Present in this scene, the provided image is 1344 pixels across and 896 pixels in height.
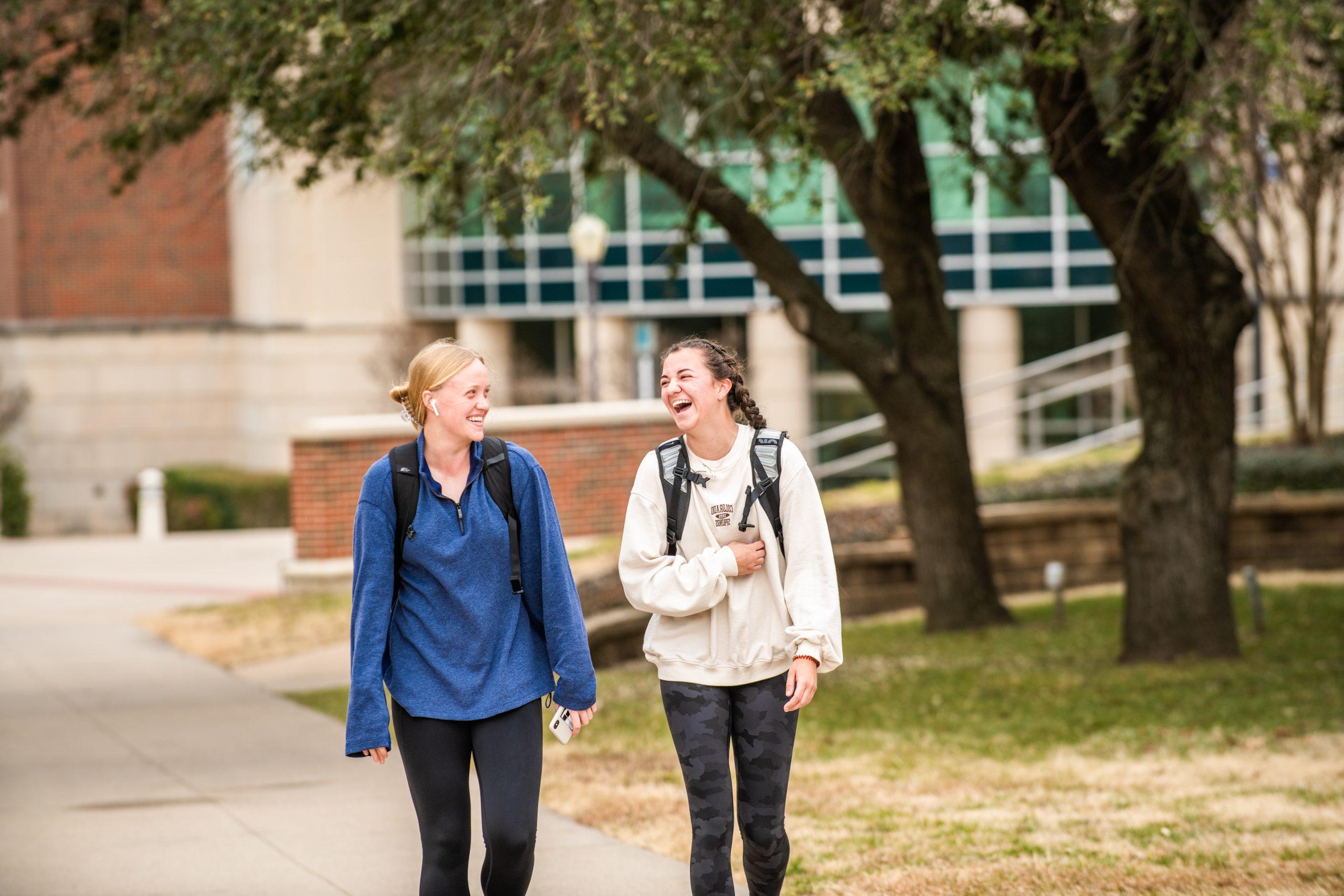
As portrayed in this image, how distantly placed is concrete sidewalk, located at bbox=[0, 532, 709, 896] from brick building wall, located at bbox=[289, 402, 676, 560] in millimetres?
2259

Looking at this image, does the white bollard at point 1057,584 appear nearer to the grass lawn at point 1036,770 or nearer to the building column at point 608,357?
the grass lawn at point 1036,770

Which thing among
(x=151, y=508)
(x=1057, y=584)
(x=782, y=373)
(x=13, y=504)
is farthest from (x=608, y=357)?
(x=1057, y=584)

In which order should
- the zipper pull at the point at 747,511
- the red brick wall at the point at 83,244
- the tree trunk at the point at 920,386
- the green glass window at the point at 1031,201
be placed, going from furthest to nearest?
1. the red brick wall at the point at 83,244
2. the green glass window at the point at 1031,201
3. the tree trunk at the point at 920,386
4. the zipper pull at the point at 747,511

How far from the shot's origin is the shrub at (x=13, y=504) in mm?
29812

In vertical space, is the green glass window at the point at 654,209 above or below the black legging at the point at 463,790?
above

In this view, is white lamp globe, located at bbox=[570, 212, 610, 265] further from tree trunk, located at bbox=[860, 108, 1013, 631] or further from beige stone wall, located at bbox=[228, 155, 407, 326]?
beige stone wall, located at bbox=[228, 155, 407, 326]

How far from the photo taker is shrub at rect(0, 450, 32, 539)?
29.8 metres

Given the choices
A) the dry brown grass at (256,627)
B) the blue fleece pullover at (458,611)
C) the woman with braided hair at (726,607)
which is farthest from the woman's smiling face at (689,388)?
the dry brown grass at (256,627)

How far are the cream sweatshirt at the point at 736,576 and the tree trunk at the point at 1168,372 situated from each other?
18.2 feet

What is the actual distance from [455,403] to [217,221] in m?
33.2

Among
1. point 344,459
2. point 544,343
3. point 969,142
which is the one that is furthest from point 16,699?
point 544,343

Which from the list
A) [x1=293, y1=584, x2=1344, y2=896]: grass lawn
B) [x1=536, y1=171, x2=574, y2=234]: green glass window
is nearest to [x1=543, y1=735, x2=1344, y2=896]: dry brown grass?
[x1=293, y1=584, x2=1344, y2=896]: grass lawn

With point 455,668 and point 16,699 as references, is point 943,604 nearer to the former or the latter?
point 16,699

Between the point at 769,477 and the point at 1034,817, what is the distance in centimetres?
302
